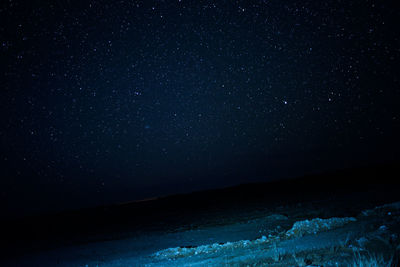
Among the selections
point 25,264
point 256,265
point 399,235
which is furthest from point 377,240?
point 25,264

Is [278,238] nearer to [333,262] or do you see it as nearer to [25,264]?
[333,262]

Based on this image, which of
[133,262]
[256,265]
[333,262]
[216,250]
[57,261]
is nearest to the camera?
[333,262]

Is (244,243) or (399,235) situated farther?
(244,243)

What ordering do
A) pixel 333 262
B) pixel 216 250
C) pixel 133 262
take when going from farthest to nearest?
1. pixel 133 262
2. pixel 216 250
3. pixel 333 262

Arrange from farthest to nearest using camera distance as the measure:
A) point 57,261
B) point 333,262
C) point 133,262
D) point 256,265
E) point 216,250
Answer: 1. point 57,261
2. point 133,262
3. point 216,250
4. point 256,265
5. point 333,262

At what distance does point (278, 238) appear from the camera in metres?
9.46

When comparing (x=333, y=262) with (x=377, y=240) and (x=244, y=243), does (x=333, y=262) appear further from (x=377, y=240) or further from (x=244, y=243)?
(x=244, y=243)

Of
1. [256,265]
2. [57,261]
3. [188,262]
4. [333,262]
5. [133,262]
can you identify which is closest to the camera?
[333,262]

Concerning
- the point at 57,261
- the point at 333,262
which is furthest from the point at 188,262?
the point at 57,261

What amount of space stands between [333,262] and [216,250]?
428 cm

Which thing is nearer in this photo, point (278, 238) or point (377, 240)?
point (377, 240)

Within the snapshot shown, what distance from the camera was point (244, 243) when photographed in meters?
9.47

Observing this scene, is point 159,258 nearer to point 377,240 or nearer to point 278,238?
point 278,238

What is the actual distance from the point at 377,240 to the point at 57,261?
42.4 ft
